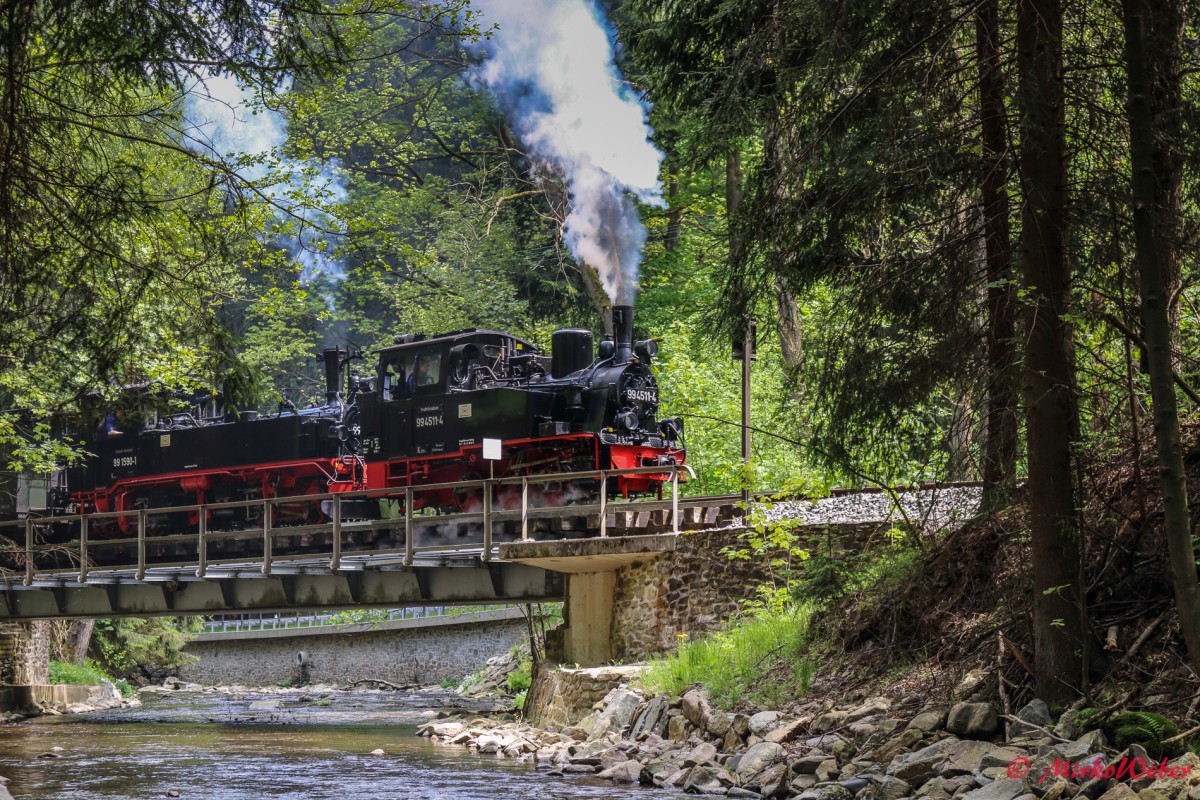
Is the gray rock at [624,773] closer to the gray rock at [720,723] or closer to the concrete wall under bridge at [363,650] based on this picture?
the gray rock at [720,723]

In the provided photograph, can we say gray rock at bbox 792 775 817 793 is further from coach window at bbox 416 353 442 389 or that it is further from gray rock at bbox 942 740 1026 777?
coach window at bbox 416 353 442 389

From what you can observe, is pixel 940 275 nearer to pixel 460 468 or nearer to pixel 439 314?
pixel 460 468

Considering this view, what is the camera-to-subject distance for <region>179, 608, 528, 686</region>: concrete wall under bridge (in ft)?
109

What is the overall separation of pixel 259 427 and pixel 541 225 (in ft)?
33.4

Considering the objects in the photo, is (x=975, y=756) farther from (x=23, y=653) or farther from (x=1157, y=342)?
(x=23, y=653)

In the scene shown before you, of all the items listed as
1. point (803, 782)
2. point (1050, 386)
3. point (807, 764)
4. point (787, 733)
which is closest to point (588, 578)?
point (787, 733)

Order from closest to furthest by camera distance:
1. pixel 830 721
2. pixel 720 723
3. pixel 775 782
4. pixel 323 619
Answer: pixel 775 782, pixel 830 721, pixel 720 723, pixel 323 619

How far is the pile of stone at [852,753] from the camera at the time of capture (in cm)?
776

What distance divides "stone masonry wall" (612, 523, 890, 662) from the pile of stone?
160 centimetres

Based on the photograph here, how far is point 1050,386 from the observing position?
930cm

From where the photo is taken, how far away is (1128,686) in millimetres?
8625

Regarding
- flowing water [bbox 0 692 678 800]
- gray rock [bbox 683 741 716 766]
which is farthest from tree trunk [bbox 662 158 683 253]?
gray rock [bbox 683 741 716 766]

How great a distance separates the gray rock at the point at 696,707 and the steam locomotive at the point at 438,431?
20.3 feet

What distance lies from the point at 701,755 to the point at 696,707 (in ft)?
3.54
